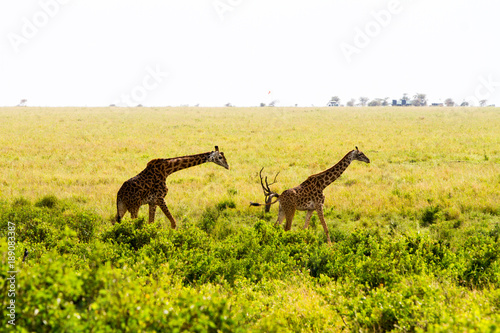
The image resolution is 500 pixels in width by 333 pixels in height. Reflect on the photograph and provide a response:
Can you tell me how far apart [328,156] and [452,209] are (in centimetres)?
1076

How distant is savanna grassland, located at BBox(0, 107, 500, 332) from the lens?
13.3 feet

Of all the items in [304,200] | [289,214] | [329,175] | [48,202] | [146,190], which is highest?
[329,175]

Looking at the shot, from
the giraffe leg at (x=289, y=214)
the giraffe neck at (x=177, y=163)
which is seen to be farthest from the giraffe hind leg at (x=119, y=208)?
the giraffe leg at (x=289, y=214)

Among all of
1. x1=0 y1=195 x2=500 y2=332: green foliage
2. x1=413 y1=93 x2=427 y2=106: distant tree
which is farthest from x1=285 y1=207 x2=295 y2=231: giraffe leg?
x1=413 y1=93 x2=427 y2=106: distant tree

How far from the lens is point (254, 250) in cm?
794

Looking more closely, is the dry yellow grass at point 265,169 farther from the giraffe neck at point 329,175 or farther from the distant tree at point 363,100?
the distant tree at point 363,100

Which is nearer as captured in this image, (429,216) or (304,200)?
(304,200)

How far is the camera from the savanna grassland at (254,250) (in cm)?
405

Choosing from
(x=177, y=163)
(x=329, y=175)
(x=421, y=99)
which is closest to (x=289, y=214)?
(x=329, y=175)

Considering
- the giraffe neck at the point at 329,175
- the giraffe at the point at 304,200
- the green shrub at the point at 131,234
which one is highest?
the giraffe neck at the point at 329,175

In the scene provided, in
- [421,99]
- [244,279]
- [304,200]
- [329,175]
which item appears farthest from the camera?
[421,99]

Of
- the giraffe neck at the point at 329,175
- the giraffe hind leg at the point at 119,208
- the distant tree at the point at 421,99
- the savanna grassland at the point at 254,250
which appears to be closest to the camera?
the savanna grassland at the point at 254,250

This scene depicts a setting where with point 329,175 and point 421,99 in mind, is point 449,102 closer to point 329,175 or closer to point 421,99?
point 421,99

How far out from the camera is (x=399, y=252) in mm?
7590
